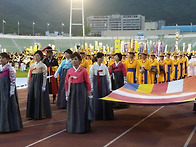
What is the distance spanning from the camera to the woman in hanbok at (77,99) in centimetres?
590

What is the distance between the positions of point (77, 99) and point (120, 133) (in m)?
1.02

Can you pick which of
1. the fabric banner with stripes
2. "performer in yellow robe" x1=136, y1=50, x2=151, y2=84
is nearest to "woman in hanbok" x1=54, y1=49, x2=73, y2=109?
the fabric banner with stripes

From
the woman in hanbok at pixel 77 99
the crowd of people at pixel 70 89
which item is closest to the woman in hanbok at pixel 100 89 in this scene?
the crowd of people at pixel 70 89

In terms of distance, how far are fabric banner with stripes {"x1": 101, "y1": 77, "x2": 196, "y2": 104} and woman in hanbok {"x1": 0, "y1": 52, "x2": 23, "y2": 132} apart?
1.77m

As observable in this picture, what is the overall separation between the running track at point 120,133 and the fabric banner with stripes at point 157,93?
1.84 feet

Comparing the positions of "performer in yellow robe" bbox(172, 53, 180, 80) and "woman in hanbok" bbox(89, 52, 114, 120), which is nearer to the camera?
"woman in hanbok" bbox(89, 52, 114, 120)

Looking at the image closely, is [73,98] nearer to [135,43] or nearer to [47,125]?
[47,125]

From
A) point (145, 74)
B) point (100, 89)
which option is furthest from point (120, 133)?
point (145, 74)

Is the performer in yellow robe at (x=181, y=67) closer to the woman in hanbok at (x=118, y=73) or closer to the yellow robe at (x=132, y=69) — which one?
the yellow robe at (x=132, y=69)

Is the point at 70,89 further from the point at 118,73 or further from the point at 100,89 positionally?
the point at 118,73

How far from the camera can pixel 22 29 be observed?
156 m

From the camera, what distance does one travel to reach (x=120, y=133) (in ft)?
19.6

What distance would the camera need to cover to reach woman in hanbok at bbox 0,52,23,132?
19.5 ft

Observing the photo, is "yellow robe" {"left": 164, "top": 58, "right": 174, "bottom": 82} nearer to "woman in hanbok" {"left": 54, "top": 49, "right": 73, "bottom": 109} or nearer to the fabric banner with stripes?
the fabric banner with stripes
